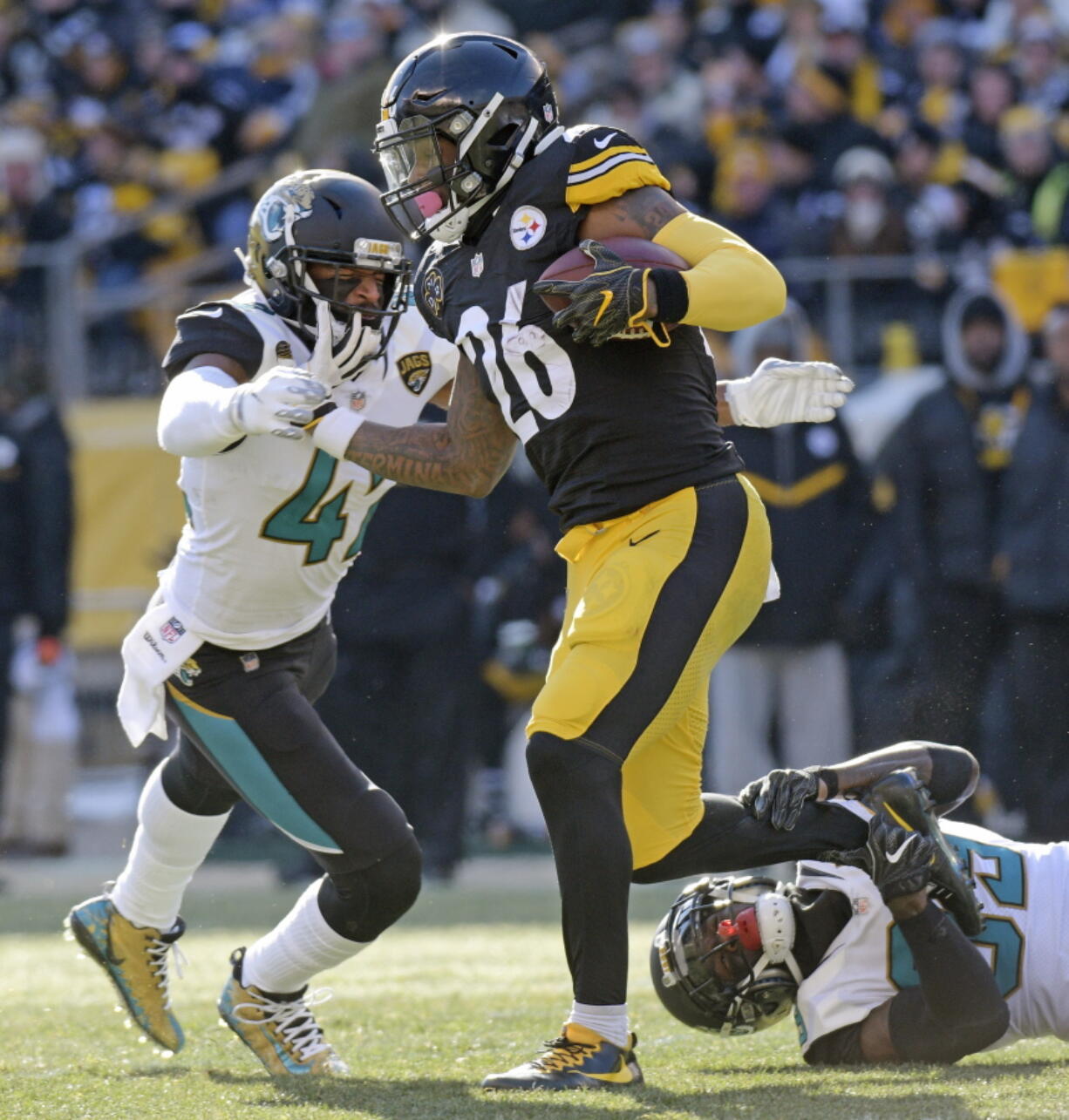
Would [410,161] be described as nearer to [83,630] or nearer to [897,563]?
Result: [897,563]

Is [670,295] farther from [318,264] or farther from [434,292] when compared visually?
[318,264]

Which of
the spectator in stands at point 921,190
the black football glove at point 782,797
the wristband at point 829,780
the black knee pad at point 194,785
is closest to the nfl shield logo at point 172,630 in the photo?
the black knee pad at point 194,785

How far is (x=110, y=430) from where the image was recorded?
364 inches

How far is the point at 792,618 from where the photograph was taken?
24.2 feet


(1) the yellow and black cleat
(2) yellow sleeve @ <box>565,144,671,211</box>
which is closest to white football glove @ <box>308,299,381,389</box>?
(2) yellow sleeve @ <box>565,144,671,211</box>

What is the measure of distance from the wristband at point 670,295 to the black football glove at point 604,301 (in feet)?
0.09

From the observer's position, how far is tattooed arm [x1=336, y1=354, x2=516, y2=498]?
360 cm

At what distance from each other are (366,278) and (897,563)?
4028mm

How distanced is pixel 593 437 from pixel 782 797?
2.70ft

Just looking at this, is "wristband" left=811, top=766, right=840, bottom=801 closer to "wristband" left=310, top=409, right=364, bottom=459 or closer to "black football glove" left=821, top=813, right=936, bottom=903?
"black football glove" left=821, top=813, right=936, bottom=903

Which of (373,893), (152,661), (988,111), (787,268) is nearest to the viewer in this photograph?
(373,893)

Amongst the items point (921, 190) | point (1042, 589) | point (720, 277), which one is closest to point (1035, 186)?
point (921, 190)

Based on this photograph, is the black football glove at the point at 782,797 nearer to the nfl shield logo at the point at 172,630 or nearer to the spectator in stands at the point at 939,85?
the nfl shield logo at the point at 172,630

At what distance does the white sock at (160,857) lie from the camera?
4324mm
